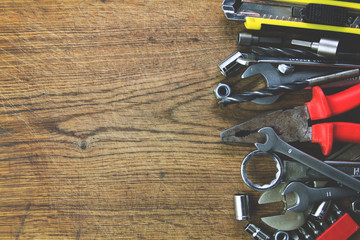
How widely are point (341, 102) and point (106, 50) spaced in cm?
60

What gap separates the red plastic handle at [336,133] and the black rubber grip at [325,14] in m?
0.25

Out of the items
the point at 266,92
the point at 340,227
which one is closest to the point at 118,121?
the point at 266,92

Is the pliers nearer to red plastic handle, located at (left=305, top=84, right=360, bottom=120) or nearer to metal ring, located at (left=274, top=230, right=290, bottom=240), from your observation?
red plastic handle, located at (left=305, top=84, right=360, bottom=120)

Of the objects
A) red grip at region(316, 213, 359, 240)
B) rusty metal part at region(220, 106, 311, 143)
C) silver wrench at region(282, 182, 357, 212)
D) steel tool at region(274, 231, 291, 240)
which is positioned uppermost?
rusty metal part at region(220, 106, 311, 143)

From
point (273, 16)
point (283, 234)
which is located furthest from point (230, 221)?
point (273, 16)

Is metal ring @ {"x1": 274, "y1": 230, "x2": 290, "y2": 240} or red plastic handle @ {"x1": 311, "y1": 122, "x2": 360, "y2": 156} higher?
red plastic handle @ {"x1": 311, "y1": 122, "x2": 360, "y2": 156}

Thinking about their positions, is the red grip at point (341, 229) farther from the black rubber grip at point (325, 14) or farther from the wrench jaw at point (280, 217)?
the black rubber grip at point (325, 14)

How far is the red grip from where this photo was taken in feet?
2.77

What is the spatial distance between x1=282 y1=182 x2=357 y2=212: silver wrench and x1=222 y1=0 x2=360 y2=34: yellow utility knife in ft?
1.28

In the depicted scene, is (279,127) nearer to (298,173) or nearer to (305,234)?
(298,173)

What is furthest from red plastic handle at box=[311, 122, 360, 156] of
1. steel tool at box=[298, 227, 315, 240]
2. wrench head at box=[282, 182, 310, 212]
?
steel tool at box=[298, 227, 315, 240]

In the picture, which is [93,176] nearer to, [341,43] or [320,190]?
[320,190]

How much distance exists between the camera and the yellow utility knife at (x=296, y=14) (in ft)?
2.74

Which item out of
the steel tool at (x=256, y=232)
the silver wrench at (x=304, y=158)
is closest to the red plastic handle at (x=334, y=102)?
the silver wrench at (x=304, y=158)
